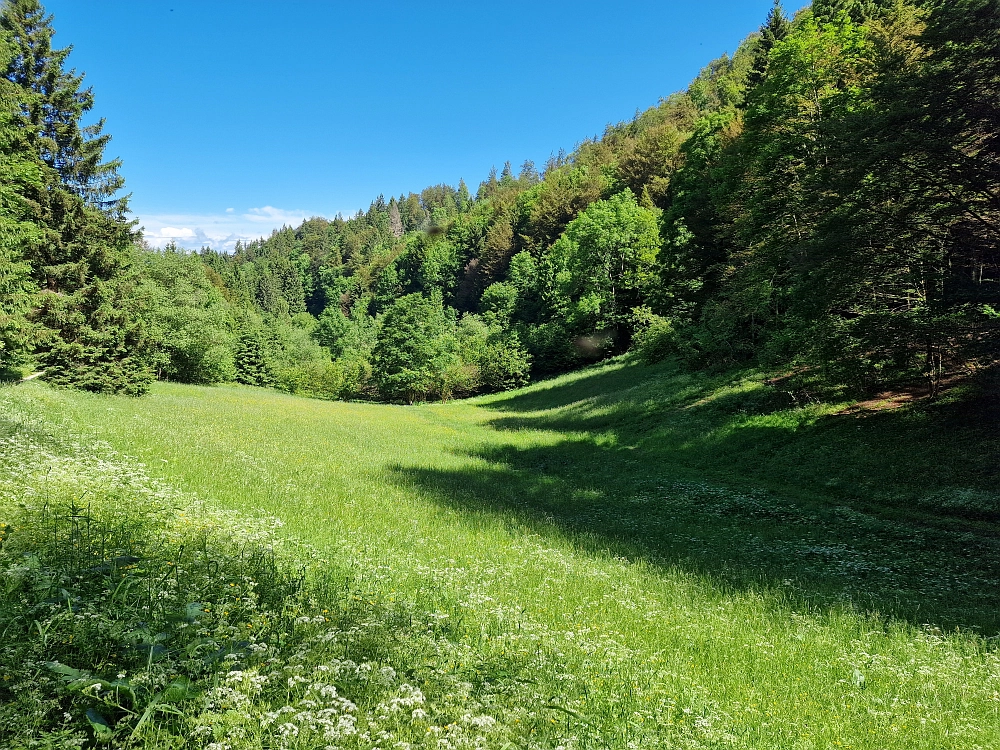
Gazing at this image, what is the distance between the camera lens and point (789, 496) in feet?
50.3

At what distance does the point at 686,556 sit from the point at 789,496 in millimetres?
7231

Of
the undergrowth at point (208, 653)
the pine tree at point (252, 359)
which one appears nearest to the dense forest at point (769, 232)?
the pine tree at point (252, 359)

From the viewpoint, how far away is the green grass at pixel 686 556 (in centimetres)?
469

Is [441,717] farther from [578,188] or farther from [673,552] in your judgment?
[578,188]

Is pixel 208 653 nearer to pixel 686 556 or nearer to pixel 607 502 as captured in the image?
pixel 686 556

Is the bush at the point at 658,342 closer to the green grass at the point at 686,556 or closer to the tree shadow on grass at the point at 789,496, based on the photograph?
the tree shadow on grass at the point at 789,496

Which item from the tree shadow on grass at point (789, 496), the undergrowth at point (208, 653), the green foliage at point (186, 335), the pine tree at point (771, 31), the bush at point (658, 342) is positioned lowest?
the tree shadow on grass at point (789, 496)

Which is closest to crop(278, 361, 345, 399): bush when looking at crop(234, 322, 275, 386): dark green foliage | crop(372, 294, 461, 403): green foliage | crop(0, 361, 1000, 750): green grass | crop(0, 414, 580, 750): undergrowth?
crop(234, 322, 275, 386): dark green foliage

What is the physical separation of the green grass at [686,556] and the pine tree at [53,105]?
45.4 ft

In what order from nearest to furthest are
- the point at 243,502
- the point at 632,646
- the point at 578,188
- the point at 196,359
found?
the point at 632,646
the point at 243,502
the point at 196,359
the point at 578,188

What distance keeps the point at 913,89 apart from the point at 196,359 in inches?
2837

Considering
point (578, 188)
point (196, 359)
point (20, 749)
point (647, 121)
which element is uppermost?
point (647, 121)

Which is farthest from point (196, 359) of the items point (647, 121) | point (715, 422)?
point (647, 121)

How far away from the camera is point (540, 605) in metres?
6.82
